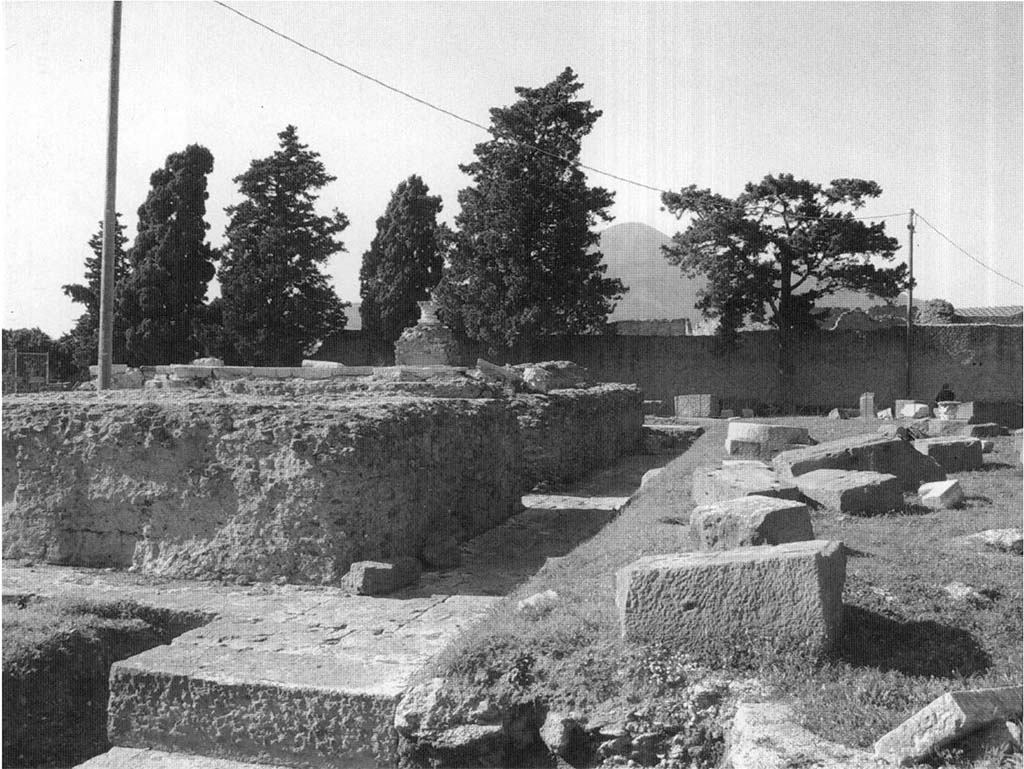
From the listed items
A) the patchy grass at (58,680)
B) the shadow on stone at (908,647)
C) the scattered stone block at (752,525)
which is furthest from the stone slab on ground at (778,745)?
the patchy grass at (58,680)

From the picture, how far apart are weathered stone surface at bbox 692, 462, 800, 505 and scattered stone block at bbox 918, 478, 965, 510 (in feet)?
3.22

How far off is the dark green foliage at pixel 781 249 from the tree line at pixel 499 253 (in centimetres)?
4

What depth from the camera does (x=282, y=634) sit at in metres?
4.98

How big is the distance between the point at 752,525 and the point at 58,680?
3697mm

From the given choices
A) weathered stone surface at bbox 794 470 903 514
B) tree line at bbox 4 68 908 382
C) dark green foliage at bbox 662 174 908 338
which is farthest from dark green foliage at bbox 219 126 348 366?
weathered stone surface at bbox 794 470 903 514

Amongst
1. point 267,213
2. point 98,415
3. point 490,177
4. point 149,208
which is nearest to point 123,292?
point 149,208

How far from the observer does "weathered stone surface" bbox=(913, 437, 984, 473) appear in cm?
836

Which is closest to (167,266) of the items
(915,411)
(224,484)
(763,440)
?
(915,411)

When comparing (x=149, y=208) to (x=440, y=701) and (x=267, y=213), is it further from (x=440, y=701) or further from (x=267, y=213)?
(x=440, y=701)

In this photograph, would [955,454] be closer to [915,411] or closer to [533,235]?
[915,411]

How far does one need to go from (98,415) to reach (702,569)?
17.3ft

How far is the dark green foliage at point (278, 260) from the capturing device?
28.8 m

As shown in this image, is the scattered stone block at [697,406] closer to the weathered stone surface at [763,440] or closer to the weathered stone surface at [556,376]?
the weathered stone surface at [556,376]

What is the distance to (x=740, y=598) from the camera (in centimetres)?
345
